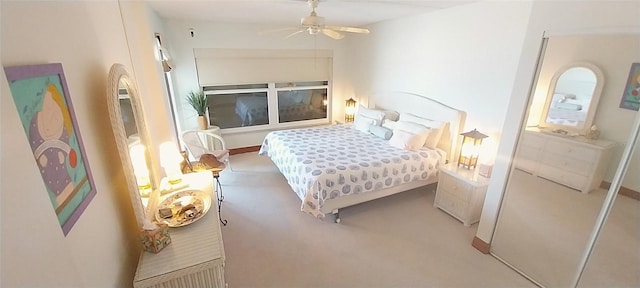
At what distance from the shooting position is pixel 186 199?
5.89 ft

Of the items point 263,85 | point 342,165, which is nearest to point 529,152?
point 342,165

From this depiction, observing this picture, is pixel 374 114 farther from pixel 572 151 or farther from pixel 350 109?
pixel 572 151

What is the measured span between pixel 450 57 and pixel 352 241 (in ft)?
8.25

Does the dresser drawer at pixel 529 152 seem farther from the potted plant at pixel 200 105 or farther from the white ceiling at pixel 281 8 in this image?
the potted plant at pixel 200 105

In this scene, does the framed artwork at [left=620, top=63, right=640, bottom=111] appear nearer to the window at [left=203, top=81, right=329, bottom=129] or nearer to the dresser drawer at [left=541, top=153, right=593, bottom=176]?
the dresser drawer at [left=541, top=153, right=593, bottom=176]

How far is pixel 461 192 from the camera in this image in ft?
9.01

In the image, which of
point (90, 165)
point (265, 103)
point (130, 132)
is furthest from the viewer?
point (265, 103)

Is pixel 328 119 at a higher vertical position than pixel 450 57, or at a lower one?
lower

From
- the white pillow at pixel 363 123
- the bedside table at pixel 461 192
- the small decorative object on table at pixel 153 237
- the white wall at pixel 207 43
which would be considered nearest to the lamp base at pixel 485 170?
the bedside table at pixel 461 192

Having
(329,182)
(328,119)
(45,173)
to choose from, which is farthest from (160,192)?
(328,119)

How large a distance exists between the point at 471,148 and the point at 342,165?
4.73 ft

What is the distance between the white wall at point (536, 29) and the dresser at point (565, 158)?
115mm

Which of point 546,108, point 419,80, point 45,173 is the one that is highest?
point 419,80

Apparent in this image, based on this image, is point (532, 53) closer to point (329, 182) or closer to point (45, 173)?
point (329, 182)
